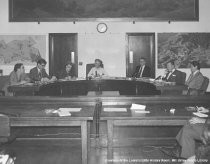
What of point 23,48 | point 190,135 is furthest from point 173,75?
point 23,48

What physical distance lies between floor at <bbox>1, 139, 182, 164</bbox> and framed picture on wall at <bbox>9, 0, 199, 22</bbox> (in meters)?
6.26

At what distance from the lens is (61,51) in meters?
10.3

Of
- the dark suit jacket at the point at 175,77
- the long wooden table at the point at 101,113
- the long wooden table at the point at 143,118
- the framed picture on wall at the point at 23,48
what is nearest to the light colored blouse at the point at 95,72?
the dark suit jacket at the point at 175,77

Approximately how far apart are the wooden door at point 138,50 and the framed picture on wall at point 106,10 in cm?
64

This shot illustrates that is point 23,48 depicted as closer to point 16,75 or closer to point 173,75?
point 16,75

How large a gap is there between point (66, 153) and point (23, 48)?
6716 mm

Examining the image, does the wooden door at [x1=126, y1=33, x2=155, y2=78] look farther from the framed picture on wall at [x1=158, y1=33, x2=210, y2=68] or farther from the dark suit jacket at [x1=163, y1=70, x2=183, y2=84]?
the dark suit jacket at [x1=163, y1=70, x2=183, y2=84]

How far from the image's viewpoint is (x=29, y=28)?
10.2 metres

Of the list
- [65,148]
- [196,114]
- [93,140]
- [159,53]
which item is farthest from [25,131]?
[159,53]

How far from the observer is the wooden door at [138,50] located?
1021 centimetres

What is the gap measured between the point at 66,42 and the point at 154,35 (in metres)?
3.01

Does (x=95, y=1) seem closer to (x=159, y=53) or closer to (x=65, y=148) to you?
(x=159, y=53)

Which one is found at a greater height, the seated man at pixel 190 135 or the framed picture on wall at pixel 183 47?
the framed picture on wall at pixel 183 47

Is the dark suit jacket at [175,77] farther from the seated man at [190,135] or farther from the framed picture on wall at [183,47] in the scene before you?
the seated man at [190,135]
